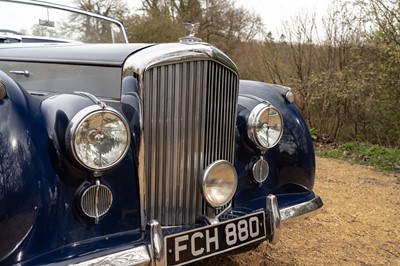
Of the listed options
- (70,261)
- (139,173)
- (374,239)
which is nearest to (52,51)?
(139,173)

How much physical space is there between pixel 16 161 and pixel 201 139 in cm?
85

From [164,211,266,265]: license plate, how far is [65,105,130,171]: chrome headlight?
41cm

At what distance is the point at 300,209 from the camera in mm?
2334

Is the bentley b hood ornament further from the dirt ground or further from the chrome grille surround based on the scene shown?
the dirt ground

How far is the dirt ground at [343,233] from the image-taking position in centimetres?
271

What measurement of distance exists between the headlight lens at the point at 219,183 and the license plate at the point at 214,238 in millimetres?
150

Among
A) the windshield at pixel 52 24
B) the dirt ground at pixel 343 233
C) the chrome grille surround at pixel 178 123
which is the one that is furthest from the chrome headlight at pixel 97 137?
the windshield at pixel 52 24

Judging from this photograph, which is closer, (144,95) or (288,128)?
(144,95)

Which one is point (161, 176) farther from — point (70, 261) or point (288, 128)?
point (288, 128)

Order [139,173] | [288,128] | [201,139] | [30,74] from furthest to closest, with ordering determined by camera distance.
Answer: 1. [288,128]
2. [30,74]
3. [201,139]
4. [139,173]

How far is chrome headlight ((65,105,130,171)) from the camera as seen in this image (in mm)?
1593

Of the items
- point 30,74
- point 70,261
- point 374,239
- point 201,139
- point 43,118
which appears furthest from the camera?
point 374,239

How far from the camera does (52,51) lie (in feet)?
8.02

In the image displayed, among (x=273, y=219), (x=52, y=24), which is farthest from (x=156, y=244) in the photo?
(x=52, y=24)
